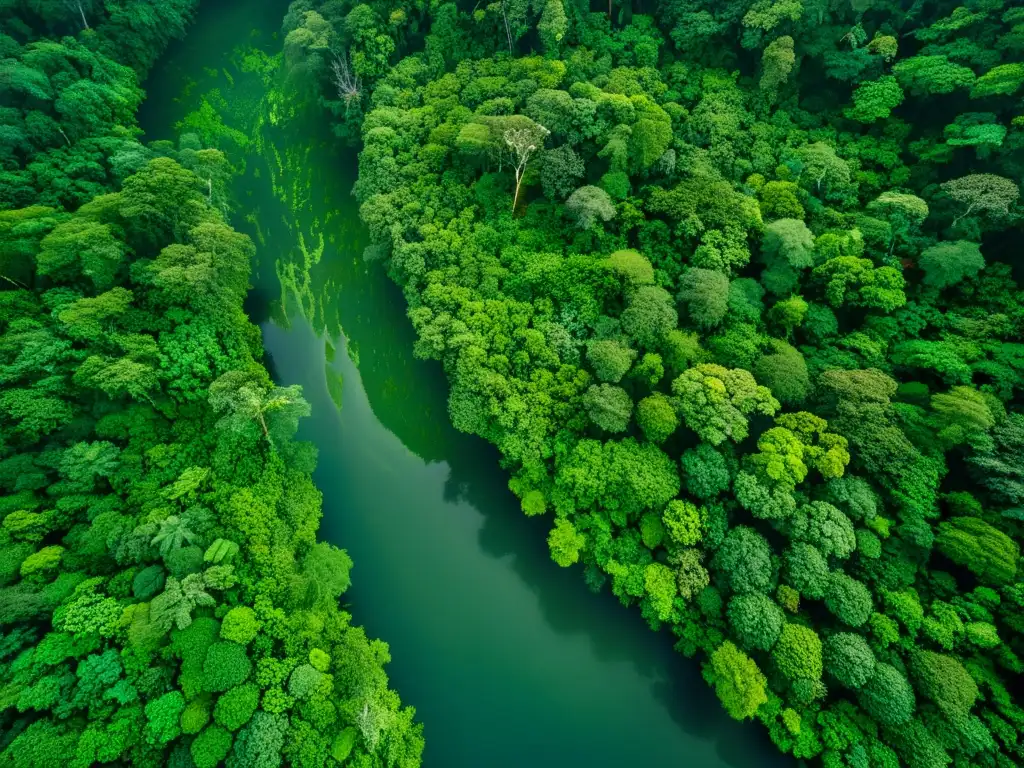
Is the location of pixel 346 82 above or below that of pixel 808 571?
above

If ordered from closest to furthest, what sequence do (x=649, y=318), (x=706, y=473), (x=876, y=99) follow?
(x=706, y=473), (x=649, y=318), (x=876, y=99)

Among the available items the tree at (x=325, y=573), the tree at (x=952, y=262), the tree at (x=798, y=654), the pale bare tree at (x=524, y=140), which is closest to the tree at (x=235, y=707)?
the tree at (x=325, y=573)

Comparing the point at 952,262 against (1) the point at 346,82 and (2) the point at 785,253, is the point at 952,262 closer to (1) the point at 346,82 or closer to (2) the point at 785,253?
(2) the point at 785,253

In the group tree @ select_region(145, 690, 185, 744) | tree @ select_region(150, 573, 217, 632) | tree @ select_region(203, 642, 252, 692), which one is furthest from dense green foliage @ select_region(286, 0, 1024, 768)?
tree @ select_region(145, 690, 185, 744)

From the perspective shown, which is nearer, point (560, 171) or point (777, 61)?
A: point (560, 171)

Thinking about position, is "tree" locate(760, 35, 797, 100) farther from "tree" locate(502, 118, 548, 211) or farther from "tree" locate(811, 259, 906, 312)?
"tree" locate(502, 118, 548, 211)

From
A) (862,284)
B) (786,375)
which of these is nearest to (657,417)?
(786,375)

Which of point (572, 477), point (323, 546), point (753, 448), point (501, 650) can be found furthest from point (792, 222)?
point (323, 546)

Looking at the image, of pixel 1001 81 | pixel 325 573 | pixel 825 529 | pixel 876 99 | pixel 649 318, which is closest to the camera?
pixel 825 529
